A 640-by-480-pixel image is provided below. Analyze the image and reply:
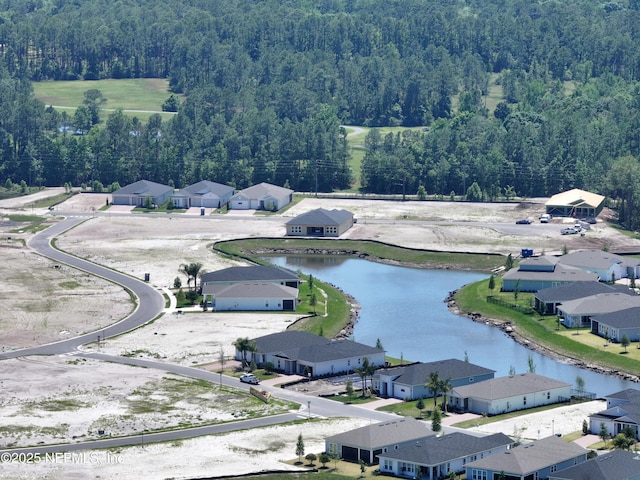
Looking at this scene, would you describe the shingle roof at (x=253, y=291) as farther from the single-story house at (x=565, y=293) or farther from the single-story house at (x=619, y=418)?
the single-story house at (x=619, y=418)

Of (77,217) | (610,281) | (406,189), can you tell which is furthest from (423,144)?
(610,281)

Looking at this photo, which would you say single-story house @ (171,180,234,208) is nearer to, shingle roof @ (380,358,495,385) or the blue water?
the blue water

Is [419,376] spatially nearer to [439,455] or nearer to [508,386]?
[508,386]

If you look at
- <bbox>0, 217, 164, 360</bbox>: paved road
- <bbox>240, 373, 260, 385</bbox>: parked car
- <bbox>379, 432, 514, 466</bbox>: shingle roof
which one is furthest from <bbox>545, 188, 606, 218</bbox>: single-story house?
<bbox>379, 432, 514, 466</bbox>: shingle roof

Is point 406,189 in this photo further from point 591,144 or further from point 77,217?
point 77,217

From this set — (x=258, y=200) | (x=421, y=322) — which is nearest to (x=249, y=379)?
(x=421, y=322)

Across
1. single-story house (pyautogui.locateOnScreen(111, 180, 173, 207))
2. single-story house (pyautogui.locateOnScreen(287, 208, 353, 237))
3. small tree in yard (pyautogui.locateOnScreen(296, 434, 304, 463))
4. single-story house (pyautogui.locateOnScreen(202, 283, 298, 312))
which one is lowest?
small tree in yard (pyautogui.locateOnScreen(296, 434, 304, 463))

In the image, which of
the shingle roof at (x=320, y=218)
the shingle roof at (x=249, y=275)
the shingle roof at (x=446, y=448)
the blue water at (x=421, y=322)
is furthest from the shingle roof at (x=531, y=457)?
the shingle roof at (x=320, y=218)
